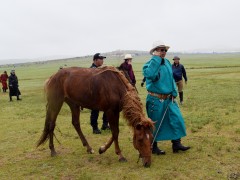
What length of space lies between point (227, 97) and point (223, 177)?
10638 millimetres

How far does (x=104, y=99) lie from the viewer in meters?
6.62

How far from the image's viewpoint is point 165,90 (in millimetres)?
6598

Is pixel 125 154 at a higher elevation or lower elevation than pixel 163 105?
lower

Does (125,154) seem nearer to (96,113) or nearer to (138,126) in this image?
(138,126)

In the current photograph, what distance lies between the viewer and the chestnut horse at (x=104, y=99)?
5793 millimetres

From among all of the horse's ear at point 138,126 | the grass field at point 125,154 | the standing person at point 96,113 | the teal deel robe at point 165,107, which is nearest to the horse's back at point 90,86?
the teal deel robe at point 165,107

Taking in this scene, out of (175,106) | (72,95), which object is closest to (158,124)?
(175,106)

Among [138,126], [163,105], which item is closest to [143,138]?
[138,126]

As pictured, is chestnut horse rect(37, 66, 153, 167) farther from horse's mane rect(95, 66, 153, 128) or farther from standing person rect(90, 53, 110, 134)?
standing person rect(90, 53, 110, 134)

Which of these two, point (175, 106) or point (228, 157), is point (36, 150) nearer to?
point (175, 106)

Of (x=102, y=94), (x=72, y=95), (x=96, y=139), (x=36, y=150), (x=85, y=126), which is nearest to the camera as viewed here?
(x=102, y=94)

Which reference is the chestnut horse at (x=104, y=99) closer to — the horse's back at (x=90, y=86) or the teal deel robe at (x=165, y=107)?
the horse's back at (x=90, y=86)

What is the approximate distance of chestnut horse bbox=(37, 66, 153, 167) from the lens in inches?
228

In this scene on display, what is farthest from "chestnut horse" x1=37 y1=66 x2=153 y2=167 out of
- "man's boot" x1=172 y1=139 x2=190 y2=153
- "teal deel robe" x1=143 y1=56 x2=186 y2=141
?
"man's boot" x1=172 y1=139 x2=190 y2=153
